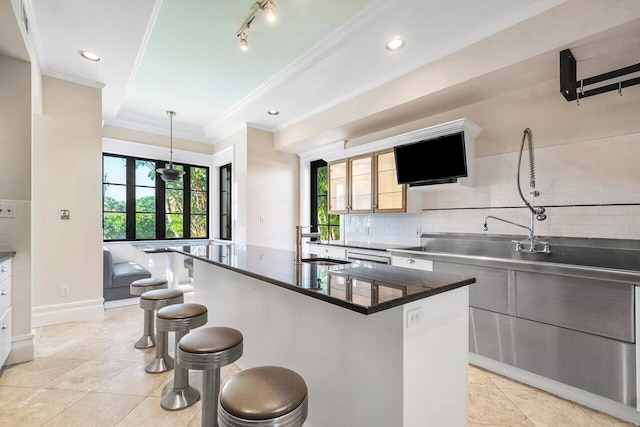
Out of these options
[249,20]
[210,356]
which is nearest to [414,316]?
[210,356]

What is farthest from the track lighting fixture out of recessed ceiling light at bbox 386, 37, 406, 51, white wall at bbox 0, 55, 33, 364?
white wall at bbox 0, 55, 33, 364

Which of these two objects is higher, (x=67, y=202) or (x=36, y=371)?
(x=67, y=202)

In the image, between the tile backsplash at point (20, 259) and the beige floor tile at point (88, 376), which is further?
the tile backsplash at point (20, 259)

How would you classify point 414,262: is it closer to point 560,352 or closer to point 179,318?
Answer: point 560,352

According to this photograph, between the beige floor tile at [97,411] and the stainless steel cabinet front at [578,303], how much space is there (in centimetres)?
283

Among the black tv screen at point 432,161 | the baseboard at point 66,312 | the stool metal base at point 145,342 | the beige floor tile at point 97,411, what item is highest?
the black tv screen at point 432,161

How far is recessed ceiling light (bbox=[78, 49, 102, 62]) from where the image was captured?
116 inches

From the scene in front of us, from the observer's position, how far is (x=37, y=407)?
198cm

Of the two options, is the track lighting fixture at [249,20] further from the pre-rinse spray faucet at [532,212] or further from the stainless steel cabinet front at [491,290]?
the stainless steel cabinet front at [491,290]

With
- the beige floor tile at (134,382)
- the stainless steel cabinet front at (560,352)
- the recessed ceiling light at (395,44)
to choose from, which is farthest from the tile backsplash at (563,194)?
the beige floor tile at (134,382)

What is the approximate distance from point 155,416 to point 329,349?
4.15ft

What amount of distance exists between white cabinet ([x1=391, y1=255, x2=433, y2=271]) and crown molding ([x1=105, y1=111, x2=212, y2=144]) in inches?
174

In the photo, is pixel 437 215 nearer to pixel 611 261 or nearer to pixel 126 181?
pixel 611 261

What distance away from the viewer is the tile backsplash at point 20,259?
261 centimetres
